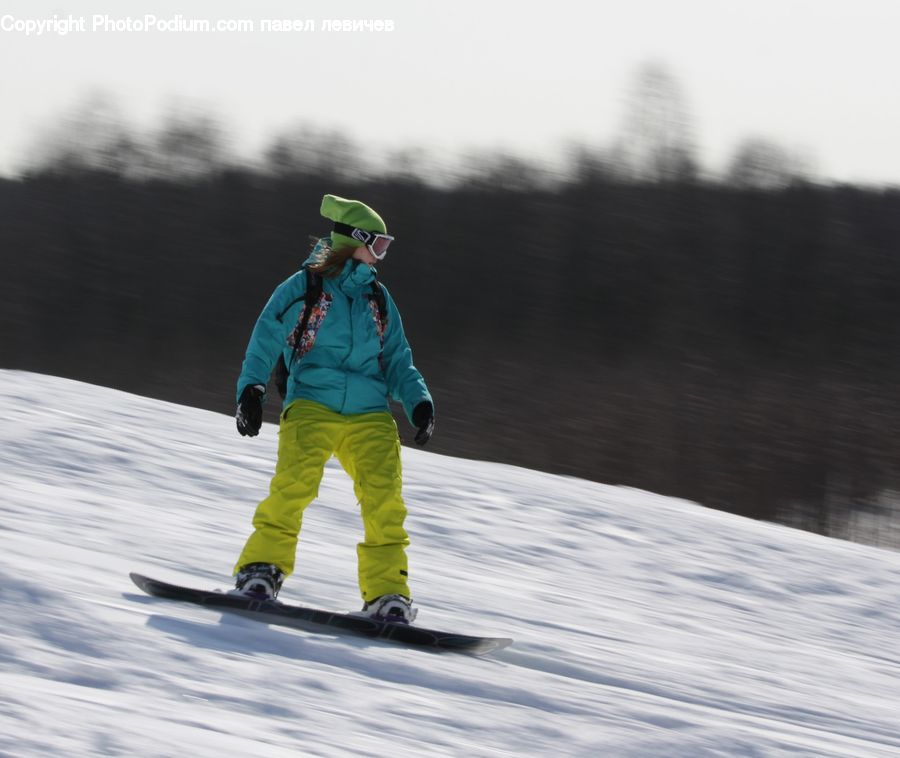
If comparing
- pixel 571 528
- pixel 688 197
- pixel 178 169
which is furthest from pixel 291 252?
pixel 571 528

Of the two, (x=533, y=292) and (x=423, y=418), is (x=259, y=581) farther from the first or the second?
(x=533, y=292)

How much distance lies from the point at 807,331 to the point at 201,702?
35383 millimetres

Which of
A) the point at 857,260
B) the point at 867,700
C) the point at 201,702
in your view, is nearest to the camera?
the point at 201,702

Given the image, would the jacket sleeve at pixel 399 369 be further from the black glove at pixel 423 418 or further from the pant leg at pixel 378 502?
the pant leg at pixel 378 502

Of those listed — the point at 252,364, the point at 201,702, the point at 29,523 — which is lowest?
the point at 201,702

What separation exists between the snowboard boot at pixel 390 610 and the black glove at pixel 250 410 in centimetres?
78

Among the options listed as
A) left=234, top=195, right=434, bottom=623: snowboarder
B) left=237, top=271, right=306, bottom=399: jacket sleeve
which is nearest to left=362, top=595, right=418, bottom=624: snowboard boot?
left=234, top=195, right=434, bottom=623: snowboarder

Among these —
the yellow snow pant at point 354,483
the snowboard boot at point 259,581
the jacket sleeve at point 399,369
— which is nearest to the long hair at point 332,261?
the jacket sleeve at point 399,369

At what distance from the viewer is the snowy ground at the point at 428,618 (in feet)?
11.1

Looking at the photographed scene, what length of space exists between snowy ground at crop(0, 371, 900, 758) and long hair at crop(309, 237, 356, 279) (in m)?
1.31

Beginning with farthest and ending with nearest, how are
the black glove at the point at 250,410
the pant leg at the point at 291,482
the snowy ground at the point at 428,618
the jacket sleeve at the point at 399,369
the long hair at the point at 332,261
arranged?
the jacket sleeve at the point at 399,369 → the long hair at the point at 332,261 → the pant leg at the point at 291,482 → the black glove at the point at 250,410 → the snowy ground at the point at 428,618

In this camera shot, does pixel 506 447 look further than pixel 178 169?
No

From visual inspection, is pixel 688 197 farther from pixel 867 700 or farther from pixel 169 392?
pixel 867 700

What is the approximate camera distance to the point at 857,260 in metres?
41.2
